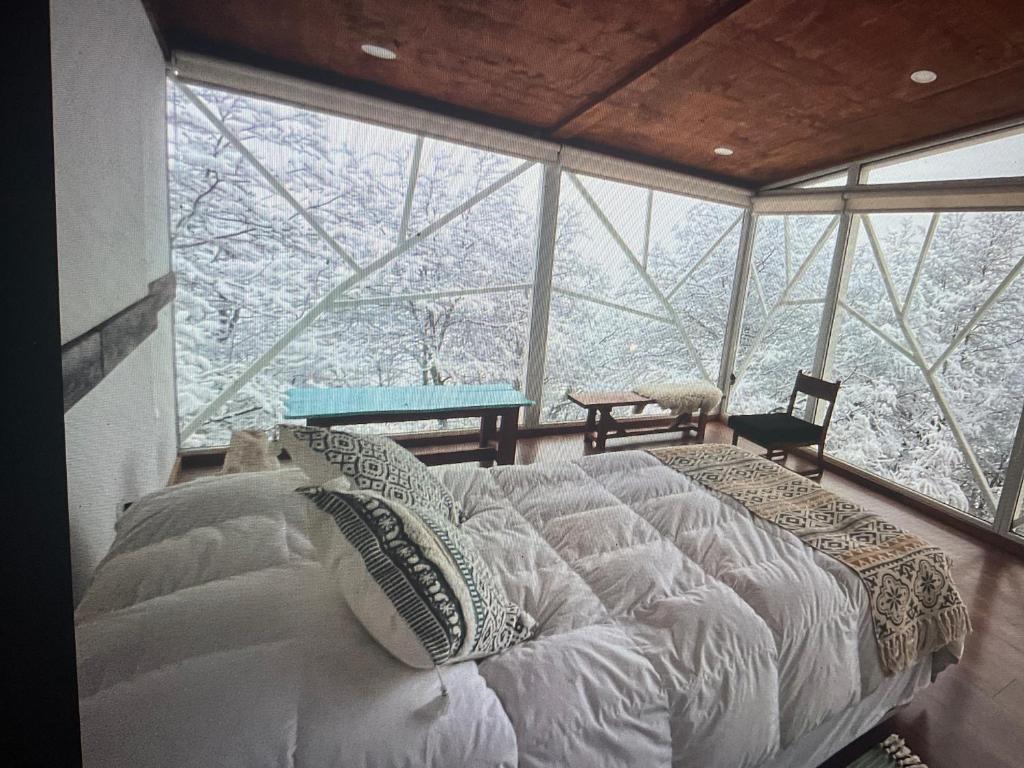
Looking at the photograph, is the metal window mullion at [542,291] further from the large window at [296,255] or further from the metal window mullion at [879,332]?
the metal window mullion at [879,332]

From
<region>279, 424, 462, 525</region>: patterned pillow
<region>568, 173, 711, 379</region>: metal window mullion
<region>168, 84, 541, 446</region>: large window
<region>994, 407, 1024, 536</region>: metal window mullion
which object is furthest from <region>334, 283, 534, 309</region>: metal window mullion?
<region>994, 407, 1024, 536</region>: metal window mullion

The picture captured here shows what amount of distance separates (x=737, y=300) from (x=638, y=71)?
2.58m

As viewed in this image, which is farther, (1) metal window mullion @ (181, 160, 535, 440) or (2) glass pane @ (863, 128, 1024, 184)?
(2) glass pane @ (863, 128, 1024, 184)

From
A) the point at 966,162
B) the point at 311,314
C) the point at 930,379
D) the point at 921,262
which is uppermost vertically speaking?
the point at 966,162

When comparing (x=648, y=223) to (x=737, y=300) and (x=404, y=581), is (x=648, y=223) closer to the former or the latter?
(x=737, y=300)

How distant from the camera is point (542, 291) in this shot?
11.6 feet

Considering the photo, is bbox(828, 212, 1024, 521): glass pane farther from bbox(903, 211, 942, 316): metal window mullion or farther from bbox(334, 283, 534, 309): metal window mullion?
bbox(334, 283, 534, 309): metal window mullion

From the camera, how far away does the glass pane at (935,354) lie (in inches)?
109

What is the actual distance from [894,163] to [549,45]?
2632mm

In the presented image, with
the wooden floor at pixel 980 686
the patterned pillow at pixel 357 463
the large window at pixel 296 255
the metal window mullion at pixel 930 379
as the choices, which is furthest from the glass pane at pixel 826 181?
the patterned pillow at pixel 357 463

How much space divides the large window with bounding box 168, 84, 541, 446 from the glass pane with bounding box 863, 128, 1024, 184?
9.67ft

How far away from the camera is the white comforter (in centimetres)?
75

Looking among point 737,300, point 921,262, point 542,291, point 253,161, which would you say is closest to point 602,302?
point 542,291

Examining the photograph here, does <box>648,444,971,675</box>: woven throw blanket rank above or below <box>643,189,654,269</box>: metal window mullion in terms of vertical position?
below
